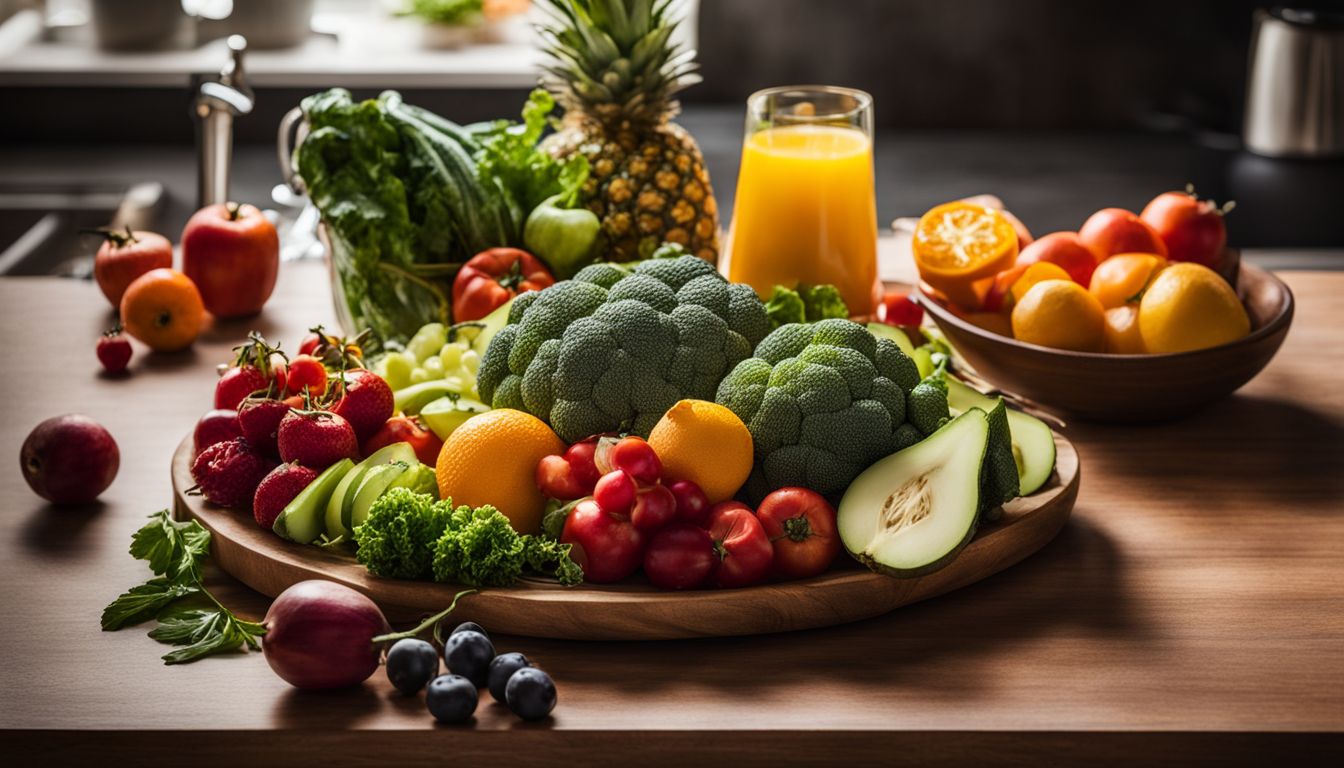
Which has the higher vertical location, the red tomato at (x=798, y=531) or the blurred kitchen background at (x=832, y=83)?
the blurred kitchen background at (x=832, y=83)

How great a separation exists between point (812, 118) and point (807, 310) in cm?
27

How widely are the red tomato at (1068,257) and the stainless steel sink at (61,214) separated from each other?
1.97 metres

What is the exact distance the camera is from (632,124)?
6.63 feet

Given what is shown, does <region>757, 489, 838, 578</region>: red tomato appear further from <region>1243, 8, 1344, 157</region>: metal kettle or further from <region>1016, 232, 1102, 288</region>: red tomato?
<region>1243, 8, 1344, 157</region>: metal kettle

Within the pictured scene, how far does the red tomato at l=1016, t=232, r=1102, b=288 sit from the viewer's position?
177 centimetres

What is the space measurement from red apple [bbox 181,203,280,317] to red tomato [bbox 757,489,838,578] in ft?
3.51

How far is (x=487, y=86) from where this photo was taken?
3211mm

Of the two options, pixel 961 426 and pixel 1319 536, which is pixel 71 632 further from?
pixel 1319 536

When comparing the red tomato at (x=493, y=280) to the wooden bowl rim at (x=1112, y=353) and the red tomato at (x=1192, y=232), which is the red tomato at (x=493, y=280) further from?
the red tomato at (x=1192, y=232)

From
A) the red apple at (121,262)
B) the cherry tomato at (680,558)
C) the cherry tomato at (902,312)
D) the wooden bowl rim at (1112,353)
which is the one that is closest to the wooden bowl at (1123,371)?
the wooden bowl rim at (1112,353)

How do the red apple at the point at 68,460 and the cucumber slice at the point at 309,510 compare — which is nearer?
the cucumber slice at the point at 309,510

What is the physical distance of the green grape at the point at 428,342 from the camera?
1.73 meters

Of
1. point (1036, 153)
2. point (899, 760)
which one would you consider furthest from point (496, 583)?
point (1036, 153)

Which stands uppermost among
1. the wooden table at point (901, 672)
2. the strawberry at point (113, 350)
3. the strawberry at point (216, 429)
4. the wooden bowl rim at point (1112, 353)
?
the wooden bowl rim at point (1112, 353)
